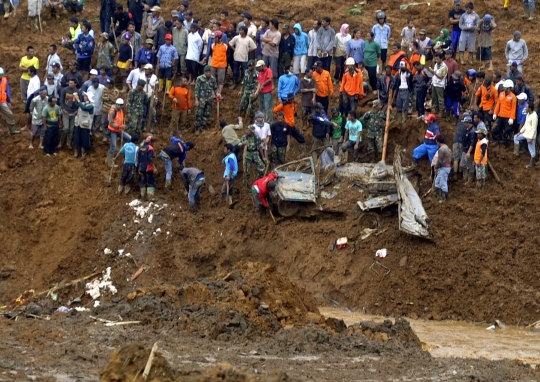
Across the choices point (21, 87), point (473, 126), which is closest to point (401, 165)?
point (473, 126)

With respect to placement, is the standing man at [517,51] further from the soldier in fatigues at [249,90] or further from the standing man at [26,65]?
the standing man at [26,65]

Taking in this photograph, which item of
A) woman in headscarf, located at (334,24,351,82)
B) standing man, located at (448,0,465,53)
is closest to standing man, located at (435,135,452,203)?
woman in headscarf, located at (334,24,351,82)

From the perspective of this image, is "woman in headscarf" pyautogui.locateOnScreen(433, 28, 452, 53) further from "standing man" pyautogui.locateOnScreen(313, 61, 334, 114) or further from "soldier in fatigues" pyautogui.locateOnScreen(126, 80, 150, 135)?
"soldier in fatigues" pyautogui.locateOnScreen(126, 80, 150, 135)

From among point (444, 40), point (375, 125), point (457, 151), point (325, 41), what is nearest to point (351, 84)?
point (375, 125)

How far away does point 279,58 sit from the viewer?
29.0m

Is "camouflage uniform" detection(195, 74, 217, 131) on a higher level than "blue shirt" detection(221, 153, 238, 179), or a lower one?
higher

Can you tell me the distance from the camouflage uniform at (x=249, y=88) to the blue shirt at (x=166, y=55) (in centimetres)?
210

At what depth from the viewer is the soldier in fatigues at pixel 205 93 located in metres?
27.9

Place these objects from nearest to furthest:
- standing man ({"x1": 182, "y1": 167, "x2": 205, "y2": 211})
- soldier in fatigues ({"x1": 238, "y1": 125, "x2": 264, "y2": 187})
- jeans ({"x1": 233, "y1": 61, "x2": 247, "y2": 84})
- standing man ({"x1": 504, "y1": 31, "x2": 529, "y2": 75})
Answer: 1. soldier in fatigues ({"x1": 238, "y1": 125, "x2": 264, "y2": 187})
2. standing man ({"x1": 182, "y1": 167, "x2": 205, "y2": 211})
3. standing man ({"x1": 504, "y1": 31, "x2": 529, "y2": 75})
4. jeans ({"x1": 233, "y1": 61, "x2": 247, "y2": 84})

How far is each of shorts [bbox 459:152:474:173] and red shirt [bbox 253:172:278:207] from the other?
4115 millimetres

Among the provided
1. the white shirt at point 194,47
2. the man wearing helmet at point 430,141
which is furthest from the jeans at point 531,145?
the white shirt at point 194,47

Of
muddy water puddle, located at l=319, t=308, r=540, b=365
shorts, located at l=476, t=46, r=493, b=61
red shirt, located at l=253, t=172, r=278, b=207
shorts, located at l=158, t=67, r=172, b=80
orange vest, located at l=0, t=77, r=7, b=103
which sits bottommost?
muddy water puddle, located at l=319, t=308, r=540, b=365

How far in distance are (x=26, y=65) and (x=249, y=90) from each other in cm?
643

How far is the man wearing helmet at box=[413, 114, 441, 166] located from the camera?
25356mm
